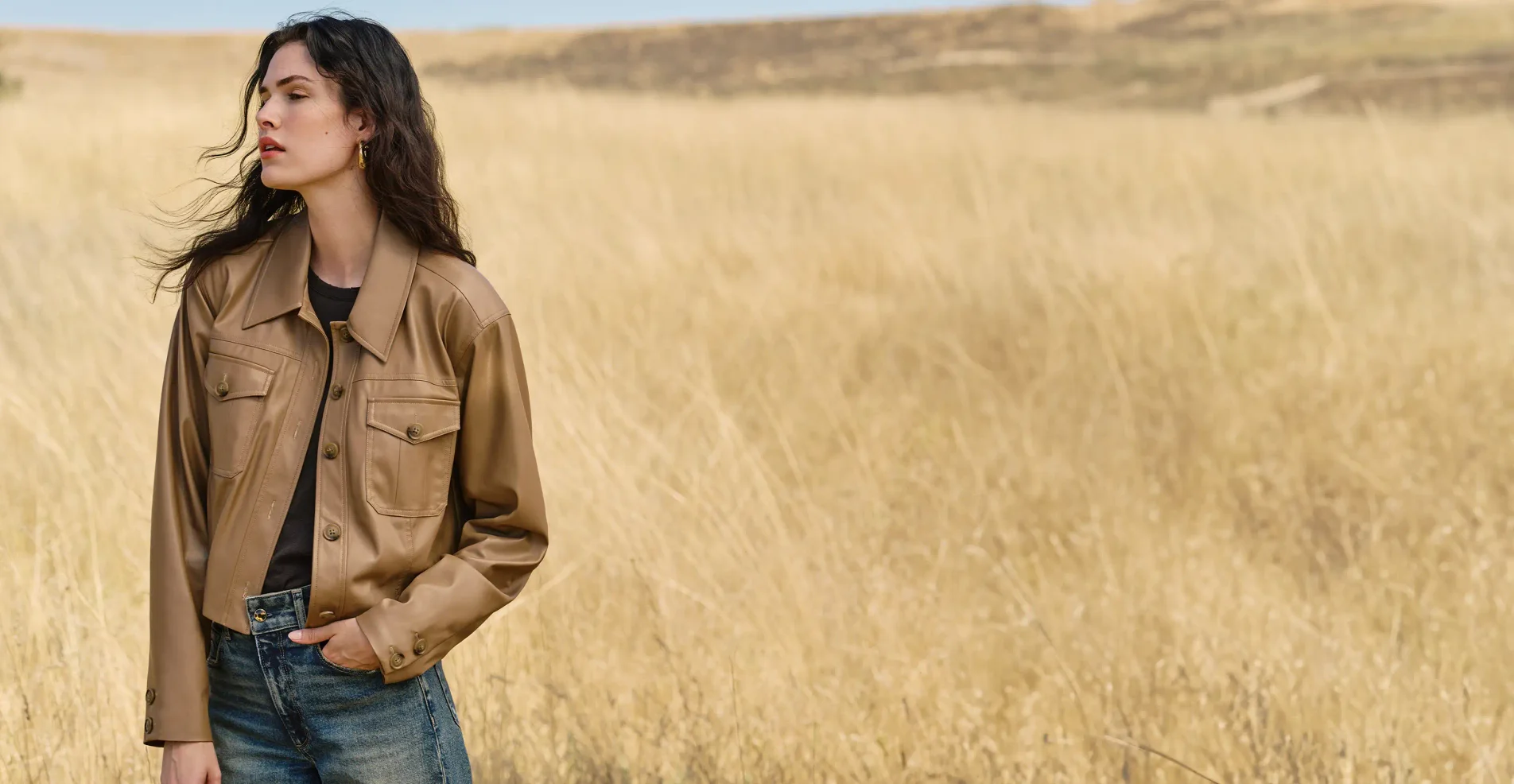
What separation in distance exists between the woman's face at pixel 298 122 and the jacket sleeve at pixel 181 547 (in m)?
0.20

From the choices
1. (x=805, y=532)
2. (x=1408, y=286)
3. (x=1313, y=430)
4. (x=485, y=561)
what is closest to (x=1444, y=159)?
(x=1408, y=286)

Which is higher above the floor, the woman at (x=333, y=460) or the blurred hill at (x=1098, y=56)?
the woman at (x=333, y=460)

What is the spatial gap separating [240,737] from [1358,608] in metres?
2.94

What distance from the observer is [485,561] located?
1.46 m

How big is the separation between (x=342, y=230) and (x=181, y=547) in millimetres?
442

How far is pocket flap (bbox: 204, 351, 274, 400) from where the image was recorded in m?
1.43

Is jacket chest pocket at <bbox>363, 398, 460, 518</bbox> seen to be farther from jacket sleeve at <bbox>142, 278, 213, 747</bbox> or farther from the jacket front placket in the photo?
jacket sleeve at <bbox>142, 278, 213, 747</bbox>

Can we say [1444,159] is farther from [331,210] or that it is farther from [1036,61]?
[1036,61]

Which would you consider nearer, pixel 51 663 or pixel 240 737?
pixel 240 737

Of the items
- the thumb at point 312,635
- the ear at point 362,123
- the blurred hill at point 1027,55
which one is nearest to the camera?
the thumb at point 312,635

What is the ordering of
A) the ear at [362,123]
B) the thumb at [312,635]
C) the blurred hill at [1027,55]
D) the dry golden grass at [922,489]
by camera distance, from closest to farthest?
the thumb at [312,635]
the ear at [362,123]
the dry golden grass at [922,489]
the blurred hill at [1027,55]

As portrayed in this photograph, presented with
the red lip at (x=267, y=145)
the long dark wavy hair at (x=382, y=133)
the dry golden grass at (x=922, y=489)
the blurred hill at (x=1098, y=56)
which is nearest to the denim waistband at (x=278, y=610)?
the long dark wavy hair at (x=382, y=133)

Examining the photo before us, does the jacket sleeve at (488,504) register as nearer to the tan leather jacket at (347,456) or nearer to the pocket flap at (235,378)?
the tan leather jacket at (347,456)

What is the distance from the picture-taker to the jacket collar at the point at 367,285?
1.43 m
